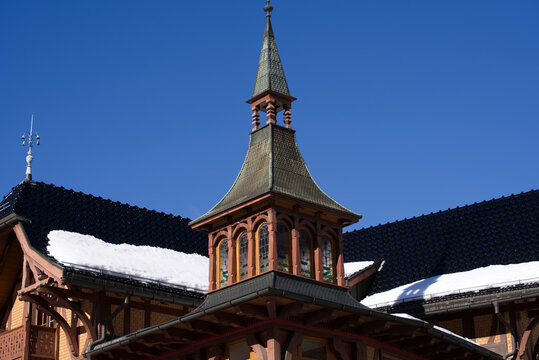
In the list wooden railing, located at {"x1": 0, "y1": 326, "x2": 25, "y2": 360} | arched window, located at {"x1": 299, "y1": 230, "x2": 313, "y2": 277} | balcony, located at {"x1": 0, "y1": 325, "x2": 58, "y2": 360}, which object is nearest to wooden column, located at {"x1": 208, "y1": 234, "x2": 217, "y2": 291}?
arched window, located at {"x1": 299, "y1": 230, "x2": 313, "y2": 277}

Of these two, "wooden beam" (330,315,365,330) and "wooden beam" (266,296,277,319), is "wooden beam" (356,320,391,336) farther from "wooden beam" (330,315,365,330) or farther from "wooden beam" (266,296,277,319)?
"wooden beam" (266,296,277,319)

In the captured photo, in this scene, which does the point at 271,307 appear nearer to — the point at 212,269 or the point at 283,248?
the point at 283,248

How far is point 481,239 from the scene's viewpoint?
2661cm

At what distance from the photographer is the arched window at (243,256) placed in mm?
19203

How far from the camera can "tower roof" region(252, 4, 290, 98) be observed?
21112mm

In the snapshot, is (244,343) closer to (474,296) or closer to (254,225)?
(254,225)

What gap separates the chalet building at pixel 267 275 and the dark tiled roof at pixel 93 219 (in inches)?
1.6

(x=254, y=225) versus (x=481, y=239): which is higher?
(x=481, y=239)

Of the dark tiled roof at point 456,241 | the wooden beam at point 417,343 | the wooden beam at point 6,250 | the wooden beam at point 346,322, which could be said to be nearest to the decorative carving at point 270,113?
the wooden beam at point 346,322

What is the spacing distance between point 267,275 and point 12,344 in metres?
7.92


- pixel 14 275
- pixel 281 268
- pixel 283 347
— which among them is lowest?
pixel 283 347

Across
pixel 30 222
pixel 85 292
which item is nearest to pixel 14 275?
pixel 30 222

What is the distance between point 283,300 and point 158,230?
426 inches

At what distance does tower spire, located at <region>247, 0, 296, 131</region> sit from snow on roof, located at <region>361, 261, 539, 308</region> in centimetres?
653
